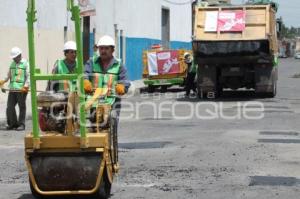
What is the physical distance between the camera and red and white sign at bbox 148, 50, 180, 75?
29.0 metres

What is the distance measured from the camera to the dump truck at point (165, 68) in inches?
1139

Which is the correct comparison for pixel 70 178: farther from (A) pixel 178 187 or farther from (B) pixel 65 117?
(A) pixel 178 187

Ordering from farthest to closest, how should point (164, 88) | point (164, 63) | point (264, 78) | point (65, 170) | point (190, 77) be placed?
point (164, 88)
point (164, 63)
point (190, 77)
point (264, 78)
point (65, 170)

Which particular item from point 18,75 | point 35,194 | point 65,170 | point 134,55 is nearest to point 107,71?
point 65,170

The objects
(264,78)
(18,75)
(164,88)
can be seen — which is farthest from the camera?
(164,88)

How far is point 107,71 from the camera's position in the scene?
8727mm

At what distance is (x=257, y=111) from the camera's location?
19094mm

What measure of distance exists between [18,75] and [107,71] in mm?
7061

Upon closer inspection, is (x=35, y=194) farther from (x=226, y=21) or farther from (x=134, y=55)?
(x=134, y=55)

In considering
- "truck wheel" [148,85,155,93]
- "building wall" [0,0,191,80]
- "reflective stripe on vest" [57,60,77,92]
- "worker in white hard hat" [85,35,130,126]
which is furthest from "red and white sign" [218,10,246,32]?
"worker in white hard hat" [85,35,130,126]

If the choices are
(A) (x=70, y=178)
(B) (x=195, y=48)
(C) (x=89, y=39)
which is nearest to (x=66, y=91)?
(A) (x=70, y=178)

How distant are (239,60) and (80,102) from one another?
15.9m

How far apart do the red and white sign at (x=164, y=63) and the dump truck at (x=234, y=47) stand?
4.89m

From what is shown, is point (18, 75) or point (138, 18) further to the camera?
point (138, 18)
